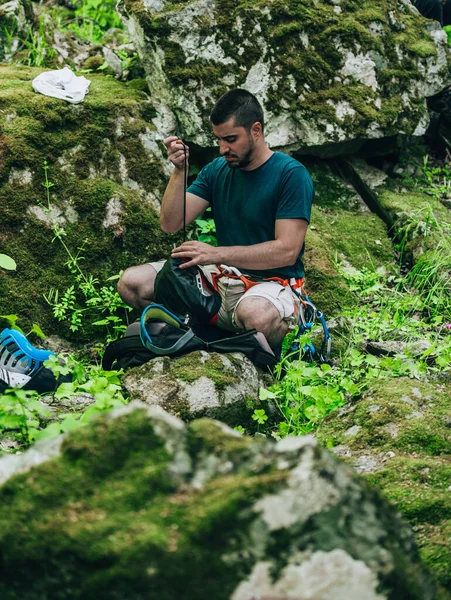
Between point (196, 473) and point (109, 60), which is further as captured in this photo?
point (109, 60)

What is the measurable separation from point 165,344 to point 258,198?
1.24m

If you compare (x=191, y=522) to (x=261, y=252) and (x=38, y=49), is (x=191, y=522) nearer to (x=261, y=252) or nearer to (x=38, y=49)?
(x=261, y=252)

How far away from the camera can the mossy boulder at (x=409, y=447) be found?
2.28 meters

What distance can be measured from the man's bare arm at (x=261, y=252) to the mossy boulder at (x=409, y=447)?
1115 millimetres

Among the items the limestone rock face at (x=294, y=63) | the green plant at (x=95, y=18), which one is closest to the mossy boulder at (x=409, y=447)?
the limestone rock face at (x=294, y=63)

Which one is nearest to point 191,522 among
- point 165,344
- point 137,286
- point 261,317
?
point 165,344

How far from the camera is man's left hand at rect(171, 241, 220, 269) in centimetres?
422

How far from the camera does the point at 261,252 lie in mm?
4227

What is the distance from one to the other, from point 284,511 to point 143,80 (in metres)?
5.01

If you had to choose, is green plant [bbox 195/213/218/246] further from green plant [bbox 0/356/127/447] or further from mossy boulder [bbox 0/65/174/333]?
green plant [bbox 0/356/127/447]

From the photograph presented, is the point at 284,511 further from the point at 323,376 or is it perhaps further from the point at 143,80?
the point at 143,80

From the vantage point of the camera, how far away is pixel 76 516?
1.44 meters

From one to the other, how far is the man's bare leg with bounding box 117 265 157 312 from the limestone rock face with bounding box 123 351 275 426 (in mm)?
904


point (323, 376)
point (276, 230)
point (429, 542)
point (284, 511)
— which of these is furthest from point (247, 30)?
point (284, 511)
